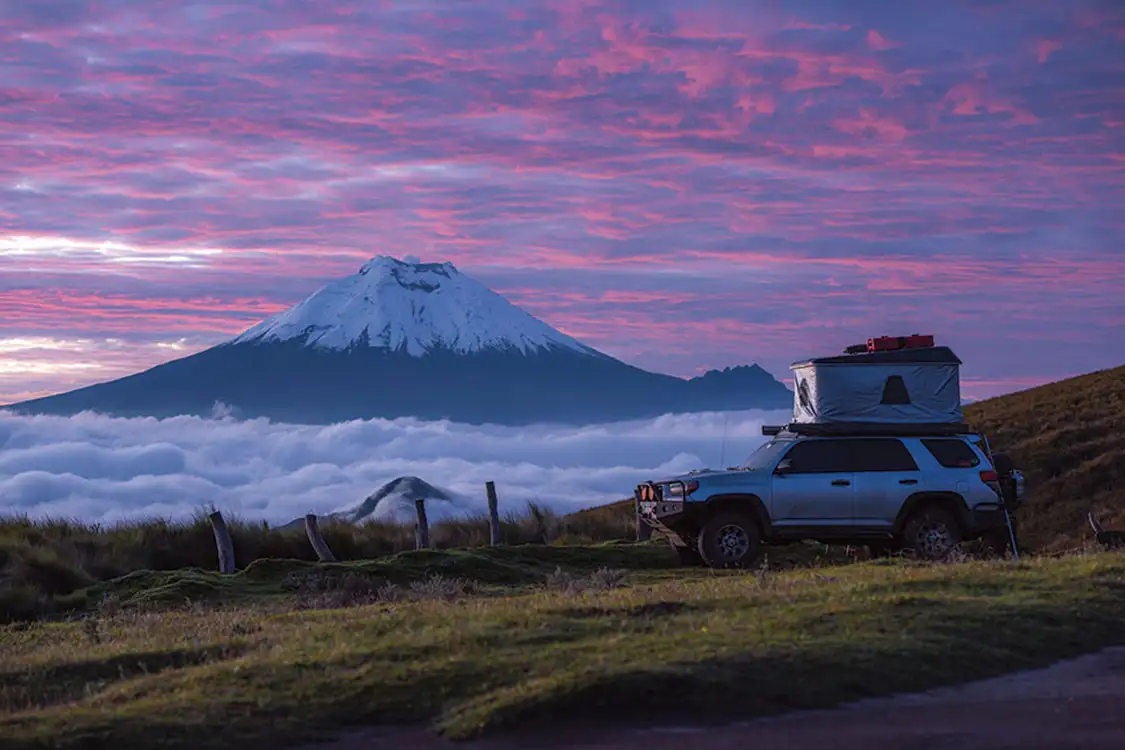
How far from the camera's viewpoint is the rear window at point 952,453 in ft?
65.3

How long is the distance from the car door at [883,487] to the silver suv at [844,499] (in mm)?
14

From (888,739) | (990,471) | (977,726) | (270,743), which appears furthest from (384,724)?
(990,471)

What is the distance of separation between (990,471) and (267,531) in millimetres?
13303

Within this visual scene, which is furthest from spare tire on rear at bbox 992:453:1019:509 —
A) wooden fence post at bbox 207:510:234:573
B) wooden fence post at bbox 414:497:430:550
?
wooden fence post at bbox 207:510:234:573

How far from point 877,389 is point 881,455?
1.01m

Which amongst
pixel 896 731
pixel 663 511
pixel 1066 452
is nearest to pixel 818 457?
pixel 663 511

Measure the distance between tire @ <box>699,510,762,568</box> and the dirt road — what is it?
10.5 metres

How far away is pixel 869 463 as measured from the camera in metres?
20.0

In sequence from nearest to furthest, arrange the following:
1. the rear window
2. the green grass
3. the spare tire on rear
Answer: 1. the rear window
2. the spare tire on rear
3. the green grass

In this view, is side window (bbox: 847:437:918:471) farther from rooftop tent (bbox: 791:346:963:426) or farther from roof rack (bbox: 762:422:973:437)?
rooftop tent (bbox: 791:346:963:426)

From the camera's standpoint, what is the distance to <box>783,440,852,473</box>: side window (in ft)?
65.4

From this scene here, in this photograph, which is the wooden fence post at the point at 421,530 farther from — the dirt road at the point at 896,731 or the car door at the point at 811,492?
the dirt road at the point at 896,731

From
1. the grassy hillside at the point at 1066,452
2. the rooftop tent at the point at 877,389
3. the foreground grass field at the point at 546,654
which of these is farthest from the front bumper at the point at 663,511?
the grassy hillside at the point at 1066,452

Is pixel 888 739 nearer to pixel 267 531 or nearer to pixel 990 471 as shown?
pixel 990 471
